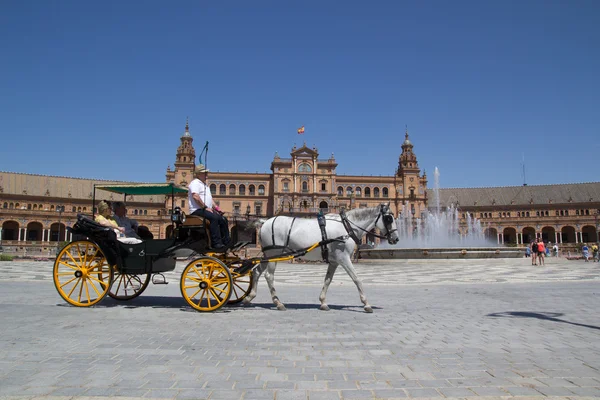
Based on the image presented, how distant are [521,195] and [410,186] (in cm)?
2472

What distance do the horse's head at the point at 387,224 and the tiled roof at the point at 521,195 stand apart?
265 ft

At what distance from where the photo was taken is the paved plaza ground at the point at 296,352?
126 inches

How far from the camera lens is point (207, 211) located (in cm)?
703

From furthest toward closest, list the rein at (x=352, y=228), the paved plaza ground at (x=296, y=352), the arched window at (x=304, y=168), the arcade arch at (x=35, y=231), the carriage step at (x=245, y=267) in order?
the arched window at (x=304, y=168) < the arcade arch at (x=35, y=231) < the rein at (x=352, y=228) < the carriage step at (x=245, y=267) < the paved plaza ground at (x=296, y=352)

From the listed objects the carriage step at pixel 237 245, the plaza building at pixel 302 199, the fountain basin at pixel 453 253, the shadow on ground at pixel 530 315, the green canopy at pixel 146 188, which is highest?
the plaza building at pixel 302 199

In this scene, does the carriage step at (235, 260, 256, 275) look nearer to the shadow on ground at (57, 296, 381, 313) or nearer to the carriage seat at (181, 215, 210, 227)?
the shadow on ground at (57, 296, 381, 313)

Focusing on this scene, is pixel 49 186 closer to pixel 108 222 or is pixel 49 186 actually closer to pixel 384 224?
pixel 108 222

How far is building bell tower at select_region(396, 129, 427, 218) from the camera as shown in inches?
3022

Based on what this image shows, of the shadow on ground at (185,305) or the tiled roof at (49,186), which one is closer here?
the shadow on ground at (185,305)

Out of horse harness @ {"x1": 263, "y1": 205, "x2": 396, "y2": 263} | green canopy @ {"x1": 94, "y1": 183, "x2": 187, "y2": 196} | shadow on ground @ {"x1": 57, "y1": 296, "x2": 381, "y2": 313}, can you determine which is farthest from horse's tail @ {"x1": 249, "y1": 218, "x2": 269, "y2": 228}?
green canopy @ {"x1": 94, "y1": 183, "x2": 187, "y2": 196}

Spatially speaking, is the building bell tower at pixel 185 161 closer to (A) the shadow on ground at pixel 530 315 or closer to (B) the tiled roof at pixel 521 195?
(B) the tiled roof at pixel 521 195

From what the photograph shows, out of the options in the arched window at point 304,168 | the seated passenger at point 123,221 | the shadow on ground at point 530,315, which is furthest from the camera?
the arched window at point 304,168

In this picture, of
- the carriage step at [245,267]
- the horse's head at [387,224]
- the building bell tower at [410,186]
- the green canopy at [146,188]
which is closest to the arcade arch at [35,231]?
the building bell tower at [410,186]

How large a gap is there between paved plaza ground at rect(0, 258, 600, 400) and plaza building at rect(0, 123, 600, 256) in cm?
6146
